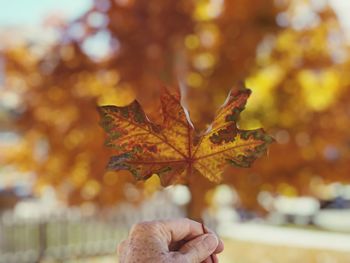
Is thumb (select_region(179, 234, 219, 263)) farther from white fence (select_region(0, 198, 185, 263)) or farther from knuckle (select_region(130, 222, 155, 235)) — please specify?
white fence (select_region(0, 198, 185, 263))

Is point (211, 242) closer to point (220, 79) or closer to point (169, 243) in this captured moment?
point (169, 243)

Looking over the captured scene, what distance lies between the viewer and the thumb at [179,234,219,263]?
70 centimetres

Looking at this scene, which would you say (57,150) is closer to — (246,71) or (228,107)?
(246,71)

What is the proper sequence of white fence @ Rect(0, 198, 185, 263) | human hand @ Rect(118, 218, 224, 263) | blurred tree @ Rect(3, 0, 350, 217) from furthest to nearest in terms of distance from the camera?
white fence @ Rect(0, 198, 185, 263)
blurred tree @ Rect(3, 0, 350, 217)
human hand @ Rect(118, 218, 224, 263)

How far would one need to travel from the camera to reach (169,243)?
731 millimetres

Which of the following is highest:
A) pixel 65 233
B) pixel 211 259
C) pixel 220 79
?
pixel 220 79

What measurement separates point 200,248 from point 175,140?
132 mm

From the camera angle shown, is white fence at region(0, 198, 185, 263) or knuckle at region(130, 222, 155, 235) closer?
knuckle at region(130, 222, 155, 235)

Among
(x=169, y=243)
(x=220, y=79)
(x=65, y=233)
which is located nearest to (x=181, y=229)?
(x=169, y=243)

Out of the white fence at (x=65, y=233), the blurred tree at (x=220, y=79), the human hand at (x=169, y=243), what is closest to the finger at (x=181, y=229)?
the human hand at (x=169, y=243)

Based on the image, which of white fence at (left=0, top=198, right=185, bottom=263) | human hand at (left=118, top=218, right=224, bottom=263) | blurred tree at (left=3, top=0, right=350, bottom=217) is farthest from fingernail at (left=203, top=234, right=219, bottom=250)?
white fence at (left=0, top=198, right=185, bottom=263)

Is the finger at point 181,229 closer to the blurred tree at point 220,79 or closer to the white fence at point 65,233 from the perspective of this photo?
the blurred tree at point 220,79

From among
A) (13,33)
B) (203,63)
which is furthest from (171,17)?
(13,33)

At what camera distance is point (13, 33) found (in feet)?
14.6
